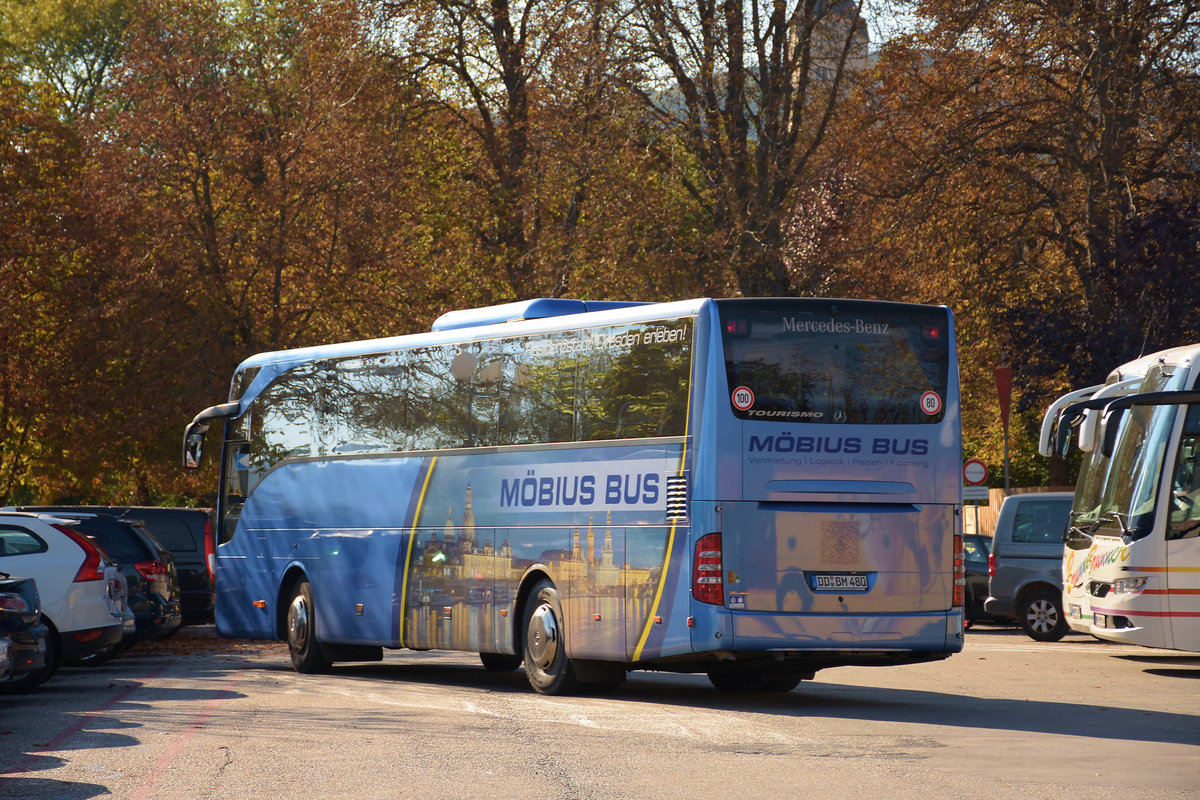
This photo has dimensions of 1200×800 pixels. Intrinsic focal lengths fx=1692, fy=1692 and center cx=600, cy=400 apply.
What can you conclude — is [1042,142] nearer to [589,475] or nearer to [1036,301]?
[1036,301]

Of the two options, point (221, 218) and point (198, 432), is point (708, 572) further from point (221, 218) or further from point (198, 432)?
point (221, 218)

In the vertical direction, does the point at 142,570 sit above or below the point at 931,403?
below

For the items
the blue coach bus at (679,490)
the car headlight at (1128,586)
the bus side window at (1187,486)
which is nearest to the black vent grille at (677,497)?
the blue coach bus at (679,490)

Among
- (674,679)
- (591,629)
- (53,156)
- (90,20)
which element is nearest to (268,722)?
(591,629)

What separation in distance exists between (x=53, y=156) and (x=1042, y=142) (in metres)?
20.2

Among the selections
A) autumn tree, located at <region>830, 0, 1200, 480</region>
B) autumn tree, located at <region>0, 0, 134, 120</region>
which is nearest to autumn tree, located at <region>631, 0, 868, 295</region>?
autumn tree, located at <region>830, 0, 1200, 480</region>

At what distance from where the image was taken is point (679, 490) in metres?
13.3

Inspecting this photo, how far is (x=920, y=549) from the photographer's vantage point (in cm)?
1364

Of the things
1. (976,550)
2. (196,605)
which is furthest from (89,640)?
(976,550)

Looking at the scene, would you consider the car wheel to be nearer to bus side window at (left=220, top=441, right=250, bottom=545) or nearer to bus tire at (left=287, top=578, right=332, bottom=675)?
bus tire at (left=287, top=578, right=332, bottom=675)

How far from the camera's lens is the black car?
1970 cm

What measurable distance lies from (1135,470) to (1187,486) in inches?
30.9

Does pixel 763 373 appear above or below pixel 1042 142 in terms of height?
below

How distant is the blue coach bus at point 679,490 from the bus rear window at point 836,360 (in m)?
0.02
